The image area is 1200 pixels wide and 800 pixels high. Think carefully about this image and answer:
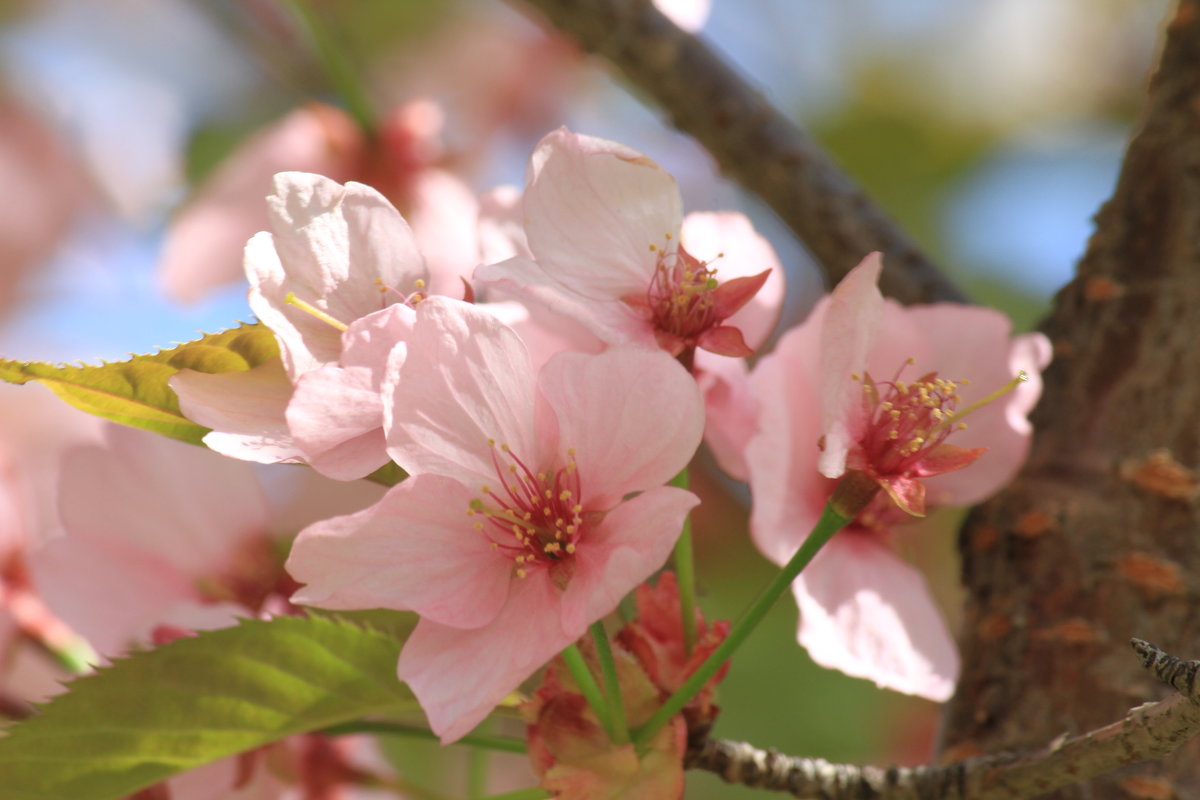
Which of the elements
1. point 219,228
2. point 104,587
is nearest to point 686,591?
point 104,587

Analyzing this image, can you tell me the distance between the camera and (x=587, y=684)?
2.14ft

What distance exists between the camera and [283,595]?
3.28 feet

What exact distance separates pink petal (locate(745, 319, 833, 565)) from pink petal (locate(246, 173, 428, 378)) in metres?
0.23

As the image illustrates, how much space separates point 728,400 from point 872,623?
0.17m

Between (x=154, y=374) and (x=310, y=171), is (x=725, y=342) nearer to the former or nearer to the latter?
(x=154, y=374)

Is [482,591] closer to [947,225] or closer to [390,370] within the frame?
[390,370]

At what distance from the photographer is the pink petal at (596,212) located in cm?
69

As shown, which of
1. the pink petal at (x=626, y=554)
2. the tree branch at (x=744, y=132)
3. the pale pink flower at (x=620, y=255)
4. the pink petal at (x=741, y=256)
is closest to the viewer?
the pink petal at (x=626, y=554)

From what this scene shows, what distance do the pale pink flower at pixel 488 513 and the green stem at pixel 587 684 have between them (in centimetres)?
3

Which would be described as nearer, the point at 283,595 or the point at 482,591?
the point at 482,591

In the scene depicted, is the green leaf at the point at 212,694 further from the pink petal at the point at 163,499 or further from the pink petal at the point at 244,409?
the pink petal at the point at 163,499

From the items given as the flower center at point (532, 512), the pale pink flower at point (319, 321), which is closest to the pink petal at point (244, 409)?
the pale pink flower at point (319, 321)

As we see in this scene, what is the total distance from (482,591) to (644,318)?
19 cm

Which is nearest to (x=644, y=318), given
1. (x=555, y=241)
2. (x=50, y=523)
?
(x=555, y=241)
